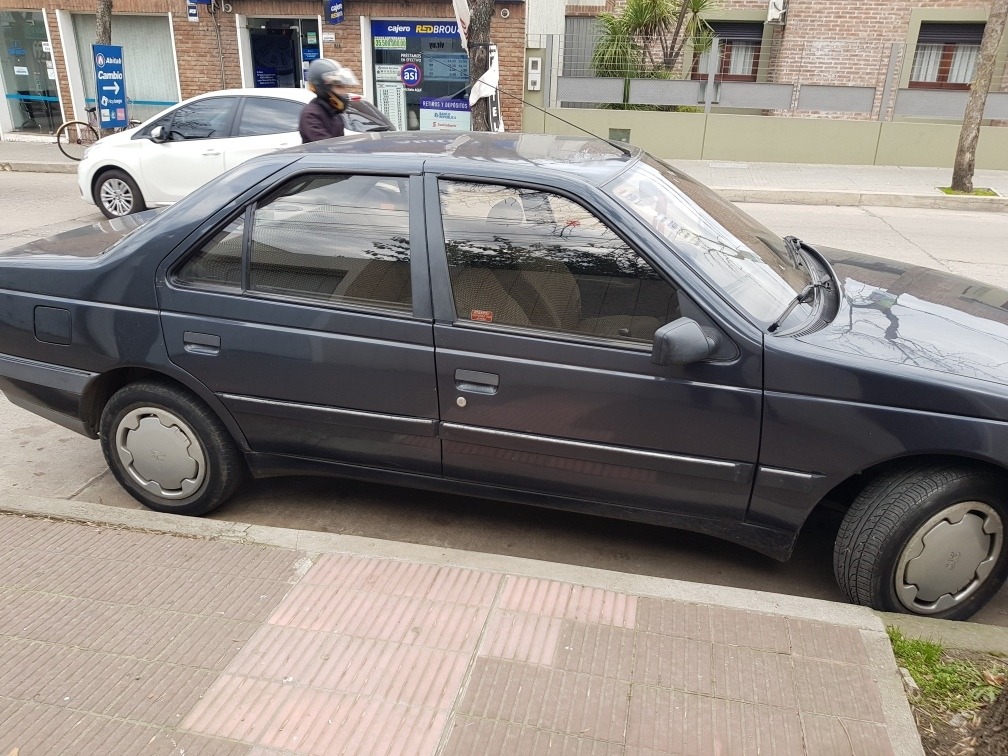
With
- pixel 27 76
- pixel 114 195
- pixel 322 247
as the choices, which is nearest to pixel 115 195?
pixel 114 195

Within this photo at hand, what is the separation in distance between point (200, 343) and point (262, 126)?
24.9ft

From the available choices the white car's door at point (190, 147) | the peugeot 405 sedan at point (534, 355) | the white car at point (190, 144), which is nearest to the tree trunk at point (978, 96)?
the white car at point (190, 144)

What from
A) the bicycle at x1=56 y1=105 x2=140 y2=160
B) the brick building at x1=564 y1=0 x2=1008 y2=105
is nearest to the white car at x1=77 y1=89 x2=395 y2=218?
the bicycle at x1=56 y1=105 x2=140 y2=160

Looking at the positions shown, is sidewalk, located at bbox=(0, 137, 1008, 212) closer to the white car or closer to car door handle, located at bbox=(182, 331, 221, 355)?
the white car

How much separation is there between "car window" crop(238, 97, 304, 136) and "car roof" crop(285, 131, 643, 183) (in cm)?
678

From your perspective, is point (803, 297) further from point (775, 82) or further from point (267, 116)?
point (775, 82)

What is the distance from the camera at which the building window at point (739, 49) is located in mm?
18641

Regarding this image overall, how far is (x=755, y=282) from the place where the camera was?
3.38 m

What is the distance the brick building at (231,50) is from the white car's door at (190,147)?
24.2 ft

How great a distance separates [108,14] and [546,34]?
8.49 metres

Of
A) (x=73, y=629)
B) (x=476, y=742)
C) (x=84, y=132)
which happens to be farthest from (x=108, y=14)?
(x=476, y=742)

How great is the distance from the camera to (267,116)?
1041 centimetres

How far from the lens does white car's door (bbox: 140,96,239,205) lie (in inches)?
411

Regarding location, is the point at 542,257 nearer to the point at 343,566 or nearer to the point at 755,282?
the point at 755,282
